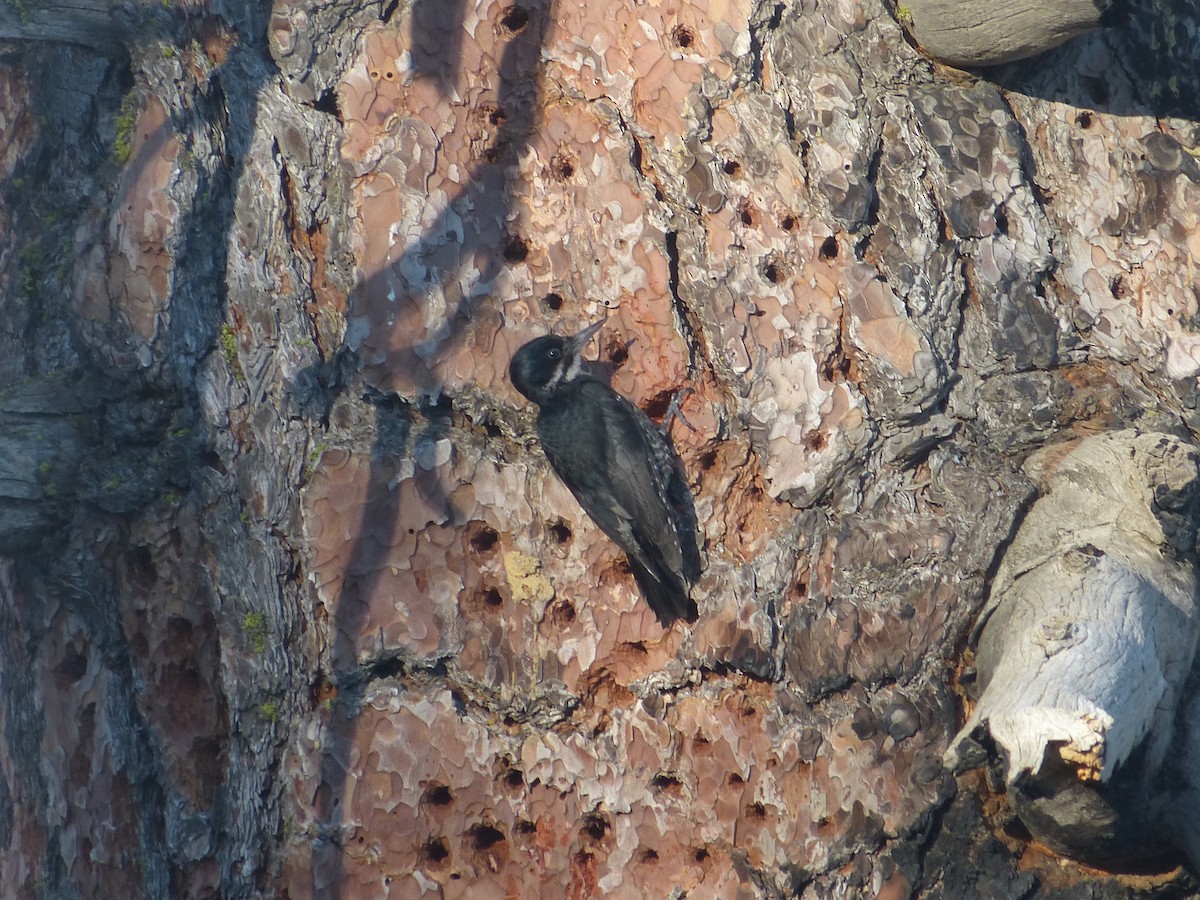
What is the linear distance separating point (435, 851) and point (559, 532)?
0.81 m

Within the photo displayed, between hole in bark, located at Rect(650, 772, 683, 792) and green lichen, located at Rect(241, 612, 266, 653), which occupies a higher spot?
green lichen, located at Rect(241, 612, 266, 653)

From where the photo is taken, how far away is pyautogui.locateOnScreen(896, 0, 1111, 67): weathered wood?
2152 mm

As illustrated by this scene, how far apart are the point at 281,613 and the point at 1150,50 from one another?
254 centimetres

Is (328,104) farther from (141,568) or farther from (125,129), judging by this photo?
(141,568)

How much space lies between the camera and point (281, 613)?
8.00 ft

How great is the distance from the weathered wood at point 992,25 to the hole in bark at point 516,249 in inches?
43.2

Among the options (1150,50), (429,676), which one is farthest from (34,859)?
(1150,50)

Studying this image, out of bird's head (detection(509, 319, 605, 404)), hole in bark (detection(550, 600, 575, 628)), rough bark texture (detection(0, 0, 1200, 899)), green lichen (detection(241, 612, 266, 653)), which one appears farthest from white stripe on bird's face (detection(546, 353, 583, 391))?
green lichen (detection(241, 612, 266, 653))

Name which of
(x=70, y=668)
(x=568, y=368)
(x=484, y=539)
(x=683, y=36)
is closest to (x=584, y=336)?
(x=568, y=368)

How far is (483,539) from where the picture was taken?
8.39 ft

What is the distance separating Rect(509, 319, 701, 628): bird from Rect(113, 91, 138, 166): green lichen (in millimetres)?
1048

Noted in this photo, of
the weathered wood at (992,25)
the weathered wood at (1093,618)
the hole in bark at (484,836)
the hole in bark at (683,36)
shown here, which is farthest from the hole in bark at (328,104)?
the weathered wood at (1093,618)

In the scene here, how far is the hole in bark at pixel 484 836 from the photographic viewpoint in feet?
8.16

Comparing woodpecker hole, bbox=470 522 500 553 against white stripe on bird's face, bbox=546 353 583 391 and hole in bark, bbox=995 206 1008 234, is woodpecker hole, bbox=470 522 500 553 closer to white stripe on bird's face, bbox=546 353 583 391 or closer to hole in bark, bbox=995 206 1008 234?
white stripe on bird's face, bbox=546 353 583 391
